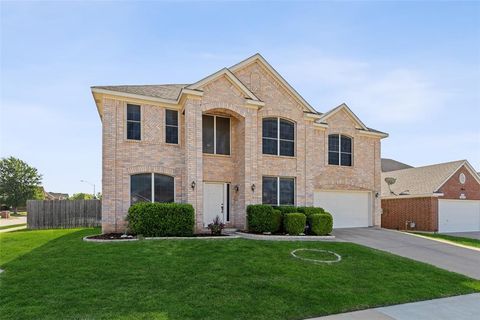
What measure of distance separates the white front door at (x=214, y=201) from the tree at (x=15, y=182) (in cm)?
4365

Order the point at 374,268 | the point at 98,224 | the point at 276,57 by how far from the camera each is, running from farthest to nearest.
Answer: the point at 98,224 < the point at 276,57 < the point at 374,268

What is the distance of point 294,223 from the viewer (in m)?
14.0

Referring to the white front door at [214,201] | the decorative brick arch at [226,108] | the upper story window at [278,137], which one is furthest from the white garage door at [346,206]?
the decorative brick arch at [226,108]

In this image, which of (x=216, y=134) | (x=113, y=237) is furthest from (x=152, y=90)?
(x=113, y=237)

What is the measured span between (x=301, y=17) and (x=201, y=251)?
8389 mm

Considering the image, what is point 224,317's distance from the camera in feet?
18.8

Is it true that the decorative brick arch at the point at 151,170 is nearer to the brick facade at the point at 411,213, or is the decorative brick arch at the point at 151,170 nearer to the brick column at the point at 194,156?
the brick column at the point at 194,156

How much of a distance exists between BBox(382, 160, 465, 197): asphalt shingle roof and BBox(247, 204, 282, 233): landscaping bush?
1252 cm

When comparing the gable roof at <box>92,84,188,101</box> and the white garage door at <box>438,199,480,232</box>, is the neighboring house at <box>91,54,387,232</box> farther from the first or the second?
the white garage door at <box>438,199,480,232</box>

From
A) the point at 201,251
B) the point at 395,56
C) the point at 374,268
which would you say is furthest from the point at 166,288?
the point at 395,56

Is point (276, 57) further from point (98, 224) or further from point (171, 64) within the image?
point (98, 224)

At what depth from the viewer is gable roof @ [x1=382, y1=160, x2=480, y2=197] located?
2173cm

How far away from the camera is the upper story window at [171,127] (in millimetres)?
14891

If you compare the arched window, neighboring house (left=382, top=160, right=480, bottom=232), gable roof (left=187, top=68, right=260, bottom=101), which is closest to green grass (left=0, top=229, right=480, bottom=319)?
the arched window
